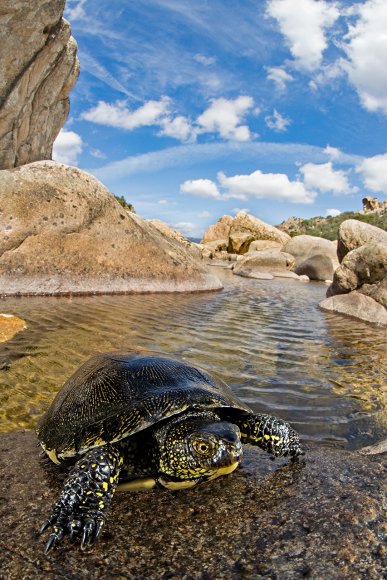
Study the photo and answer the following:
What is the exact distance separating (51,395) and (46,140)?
2041cm

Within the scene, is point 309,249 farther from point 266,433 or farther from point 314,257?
point 266,433

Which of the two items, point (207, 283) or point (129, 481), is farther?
point (207, 283)

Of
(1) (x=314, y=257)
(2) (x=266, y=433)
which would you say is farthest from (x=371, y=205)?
(2) (x=266, y=433)

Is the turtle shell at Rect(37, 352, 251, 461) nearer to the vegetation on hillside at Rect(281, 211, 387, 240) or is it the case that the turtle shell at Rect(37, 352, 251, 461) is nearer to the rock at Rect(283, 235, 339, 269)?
the rock at Rect(283, 235, 339, 269)

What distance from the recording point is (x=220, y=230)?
5156 cm

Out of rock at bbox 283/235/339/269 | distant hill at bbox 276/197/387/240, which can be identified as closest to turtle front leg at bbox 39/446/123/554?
rock at bbox 283/235/339/269

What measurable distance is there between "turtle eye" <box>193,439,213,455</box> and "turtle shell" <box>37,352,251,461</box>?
0.29m

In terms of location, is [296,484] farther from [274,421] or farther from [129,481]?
[129,481]

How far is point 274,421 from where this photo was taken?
317cm

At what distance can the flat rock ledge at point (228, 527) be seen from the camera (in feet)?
6.53

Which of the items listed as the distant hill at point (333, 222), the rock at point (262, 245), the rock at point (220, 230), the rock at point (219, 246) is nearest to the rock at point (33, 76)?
the rock at point (262, 245)

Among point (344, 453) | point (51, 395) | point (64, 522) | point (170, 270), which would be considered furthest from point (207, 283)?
point (64, 522)

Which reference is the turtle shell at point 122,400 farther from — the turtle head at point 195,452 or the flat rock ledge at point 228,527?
the flat rock ledge at point 228,527

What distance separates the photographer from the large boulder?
4300cm
